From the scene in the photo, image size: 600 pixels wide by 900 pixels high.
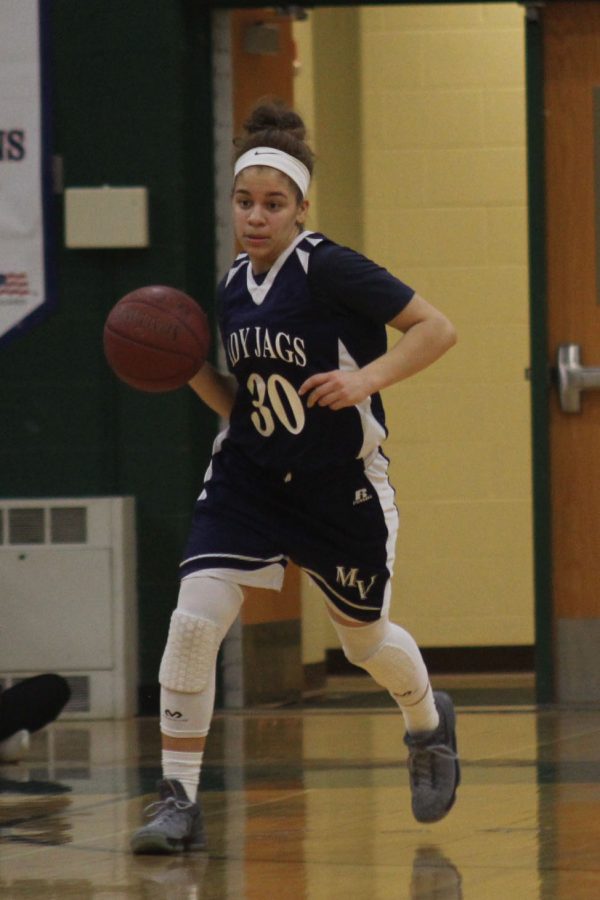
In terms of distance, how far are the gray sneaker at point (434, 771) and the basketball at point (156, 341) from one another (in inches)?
43.4

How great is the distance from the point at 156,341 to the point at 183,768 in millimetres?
1023

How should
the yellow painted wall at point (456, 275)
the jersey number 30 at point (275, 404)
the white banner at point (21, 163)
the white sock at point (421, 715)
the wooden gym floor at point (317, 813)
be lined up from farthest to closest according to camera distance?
the yellow painted wall at point (456, 275), the white banner at point (21, 163), the white sock at point (421, 715), the jersey number 30 at point (275, 404), the wooden gym floor at point (317, 813)

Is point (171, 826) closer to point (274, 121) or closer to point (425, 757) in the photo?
point (425, 757)

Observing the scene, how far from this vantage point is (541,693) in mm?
6988

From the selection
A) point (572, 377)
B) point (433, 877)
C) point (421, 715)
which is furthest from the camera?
point (572, 377)

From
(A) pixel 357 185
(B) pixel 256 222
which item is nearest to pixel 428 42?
(A) pixel 357 185

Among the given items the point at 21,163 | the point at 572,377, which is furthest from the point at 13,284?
the point at 572,377

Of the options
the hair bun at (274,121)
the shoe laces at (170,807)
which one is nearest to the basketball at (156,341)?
the hair bun at (274,121)

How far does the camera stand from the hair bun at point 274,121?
4504mm

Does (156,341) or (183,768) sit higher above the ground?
(156,341)

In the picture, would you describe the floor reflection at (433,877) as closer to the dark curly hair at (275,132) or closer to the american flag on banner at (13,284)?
the dark curly hair at (275,132)

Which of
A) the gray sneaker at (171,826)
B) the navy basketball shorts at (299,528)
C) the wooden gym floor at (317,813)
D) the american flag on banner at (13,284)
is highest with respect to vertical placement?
the american flag on banner at (13,284)

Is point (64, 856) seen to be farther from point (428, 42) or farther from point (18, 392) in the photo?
point (428, 42)

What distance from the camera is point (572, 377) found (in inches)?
269
